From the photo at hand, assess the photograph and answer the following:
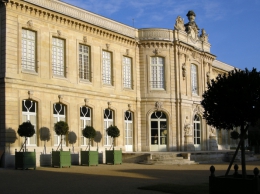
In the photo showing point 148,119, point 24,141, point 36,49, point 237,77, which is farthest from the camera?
point 148,119

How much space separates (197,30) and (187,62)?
10.8 feet

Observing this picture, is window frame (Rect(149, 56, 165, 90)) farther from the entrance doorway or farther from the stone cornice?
Result: the stone cornice

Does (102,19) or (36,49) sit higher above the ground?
(102,19)

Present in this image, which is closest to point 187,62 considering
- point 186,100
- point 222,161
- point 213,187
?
point 186,100

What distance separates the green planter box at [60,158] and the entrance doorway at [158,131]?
27.3ft

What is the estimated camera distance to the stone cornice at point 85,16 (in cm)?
2114

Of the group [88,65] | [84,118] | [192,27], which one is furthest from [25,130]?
[192,27]

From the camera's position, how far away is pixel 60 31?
71.2ft

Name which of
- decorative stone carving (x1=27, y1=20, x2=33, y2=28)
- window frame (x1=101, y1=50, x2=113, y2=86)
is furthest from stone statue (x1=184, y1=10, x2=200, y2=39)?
decorative stone carving (x1=27, y1=20, x2=33, y2=28)

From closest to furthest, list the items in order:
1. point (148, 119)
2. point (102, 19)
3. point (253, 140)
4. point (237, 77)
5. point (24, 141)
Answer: point (237, 77), point (24, 141), point (102, 19), point (148, 119), point (253, 140)

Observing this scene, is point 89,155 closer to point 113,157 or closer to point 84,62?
point 113,157

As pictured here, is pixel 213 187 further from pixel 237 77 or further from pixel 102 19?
pixel 102 19

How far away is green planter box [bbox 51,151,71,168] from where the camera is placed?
1856 centimetres

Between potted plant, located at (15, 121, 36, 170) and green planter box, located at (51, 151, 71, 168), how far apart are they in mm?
1274
